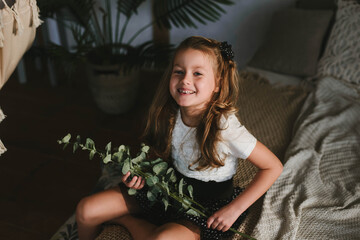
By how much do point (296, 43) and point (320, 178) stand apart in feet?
3.29

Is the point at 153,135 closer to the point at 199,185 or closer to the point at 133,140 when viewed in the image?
the point at 199,185

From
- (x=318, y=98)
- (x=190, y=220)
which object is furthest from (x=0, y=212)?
(x=318, y=98)

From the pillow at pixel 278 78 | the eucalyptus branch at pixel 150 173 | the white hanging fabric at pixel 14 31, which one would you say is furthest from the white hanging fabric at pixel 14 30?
the pillow at pixel 278 78

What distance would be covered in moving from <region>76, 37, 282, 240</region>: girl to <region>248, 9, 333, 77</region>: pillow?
40.4 inches

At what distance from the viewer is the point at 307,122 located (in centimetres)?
154

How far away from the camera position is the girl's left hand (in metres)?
1.00

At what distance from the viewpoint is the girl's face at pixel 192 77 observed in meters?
1.00

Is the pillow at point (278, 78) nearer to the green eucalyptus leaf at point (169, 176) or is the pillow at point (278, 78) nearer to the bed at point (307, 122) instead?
the bed at point (307, 122)

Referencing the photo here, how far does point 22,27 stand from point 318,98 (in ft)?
4.60

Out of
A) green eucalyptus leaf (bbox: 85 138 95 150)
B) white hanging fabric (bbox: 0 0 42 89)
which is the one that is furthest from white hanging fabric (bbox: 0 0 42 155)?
green eucalyptus leaf (bbox: 85 138 95 150)

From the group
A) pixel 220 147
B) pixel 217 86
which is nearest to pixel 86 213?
pixel 220 147

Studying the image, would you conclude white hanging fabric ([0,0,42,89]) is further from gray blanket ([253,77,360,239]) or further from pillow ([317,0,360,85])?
pillow ([317,0,360,85])

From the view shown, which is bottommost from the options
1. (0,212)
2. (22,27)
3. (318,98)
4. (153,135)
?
(0,212)

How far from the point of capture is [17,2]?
0.98 m
